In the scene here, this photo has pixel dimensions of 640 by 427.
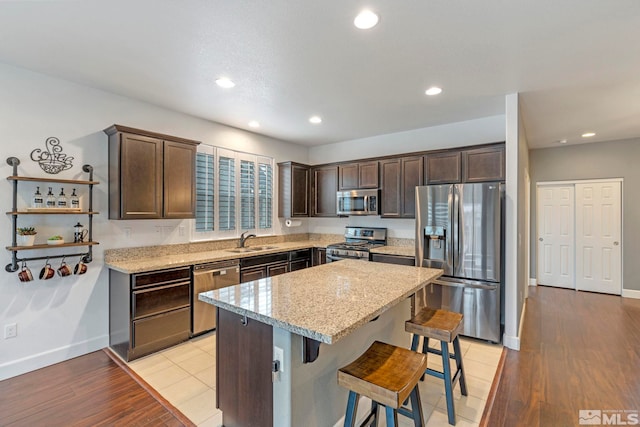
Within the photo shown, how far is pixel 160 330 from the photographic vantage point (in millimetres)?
3109

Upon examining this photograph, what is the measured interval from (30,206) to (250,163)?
2.70 metres

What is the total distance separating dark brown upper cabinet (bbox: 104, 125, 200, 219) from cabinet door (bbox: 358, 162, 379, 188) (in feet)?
8.20

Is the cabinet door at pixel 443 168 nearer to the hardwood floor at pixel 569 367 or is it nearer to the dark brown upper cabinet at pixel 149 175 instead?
the hardwood floor at pixel 569 367

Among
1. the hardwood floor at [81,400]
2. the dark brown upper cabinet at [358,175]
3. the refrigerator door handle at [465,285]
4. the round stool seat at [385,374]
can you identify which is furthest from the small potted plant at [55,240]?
the refrigerator door handle at [465,285]

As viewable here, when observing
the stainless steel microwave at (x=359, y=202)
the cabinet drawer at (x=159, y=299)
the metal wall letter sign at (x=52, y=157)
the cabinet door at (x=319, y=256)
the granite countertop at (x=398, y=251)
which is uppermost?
the metal wall letter sign at (x=52, y=157)

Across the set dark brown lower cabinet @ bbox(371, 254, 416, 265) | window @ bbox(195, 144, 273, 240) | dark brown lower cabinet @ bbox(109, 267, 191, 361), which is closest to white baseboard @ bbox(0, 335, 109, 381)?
dark brown lower cabinet @ bbox(109, 267, 191, 361)

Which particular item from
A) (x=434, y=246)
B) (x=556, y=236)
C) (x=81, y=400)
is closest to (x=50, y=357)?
(x=81, y=400)

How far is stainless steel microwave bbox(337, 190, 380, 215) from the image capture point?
4.68 meters

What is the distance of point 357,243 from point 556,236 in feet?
13.2

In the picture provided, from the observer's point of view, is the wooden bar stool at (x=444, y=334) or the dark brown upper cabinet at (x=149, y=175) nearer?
the wooden bar stool at (x=444, y=334)

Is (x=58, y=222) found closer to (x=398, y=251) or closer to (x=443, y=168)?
(x=398, y=251)

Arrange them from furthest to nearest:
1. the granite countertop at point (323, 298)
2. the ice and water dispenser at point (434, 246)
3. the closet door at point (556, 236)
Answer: the closet door at point (556, 236), the ice and water dispenser at point (434, 246), the granite countertop at point (323, 298)

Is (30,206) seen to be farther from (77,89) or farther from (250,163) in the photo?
(250,163)

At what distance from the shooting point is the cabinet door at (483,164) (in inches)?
144
